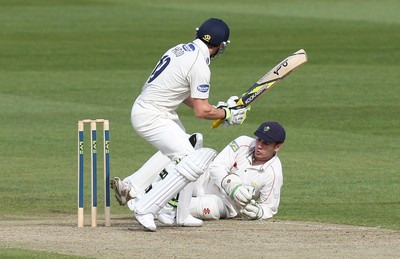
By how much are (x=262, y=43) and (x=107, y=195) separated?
52.3ft

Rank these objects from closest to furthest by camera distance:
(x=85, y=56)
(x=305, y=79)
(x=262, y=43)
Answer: (x=305, y=79), (x=85, y=56), (x=262, y=43)

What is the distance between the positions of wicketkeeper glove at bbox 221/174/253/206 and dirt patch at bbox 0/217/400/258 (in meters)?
0.21

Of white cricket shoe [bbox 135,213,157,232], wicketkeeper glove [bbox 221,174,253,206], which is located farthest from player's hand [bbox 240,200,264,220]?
white cricket shoe [bbox 135,213,157,232]

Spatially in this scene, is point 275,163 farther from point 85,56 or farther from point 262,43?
point 262,43

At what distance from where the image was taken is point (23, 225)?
9797 millimetres

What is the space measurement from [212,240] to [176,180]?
0.61m

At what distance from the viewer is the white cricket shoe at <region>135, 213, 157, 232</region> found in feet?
30.6

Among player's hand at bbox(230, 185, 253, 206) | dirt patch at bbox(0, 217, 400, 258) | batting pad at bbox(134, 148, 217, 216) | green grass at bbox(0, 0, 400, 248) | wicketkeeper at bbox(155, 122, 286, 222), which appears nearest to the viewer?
dirt patch at bbox(0, 217, 400, 258)

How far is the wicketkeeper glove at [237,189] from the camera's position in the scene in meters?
9.88

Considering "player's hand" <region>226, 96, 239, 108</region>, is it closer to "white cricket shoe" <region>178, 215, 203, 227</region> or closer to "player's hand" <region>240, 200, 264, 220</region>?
"player's hand" <region>240, 200, 264, 220</region>

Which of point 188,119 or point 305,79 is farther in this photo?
point 305,79

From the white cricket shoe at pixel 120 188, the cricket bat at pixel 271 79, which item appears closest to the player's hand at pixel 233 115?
the cricket bat at pixel 271 79

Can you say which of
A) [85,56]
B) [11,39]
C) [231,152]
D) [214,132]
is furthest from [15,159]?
[11,39]

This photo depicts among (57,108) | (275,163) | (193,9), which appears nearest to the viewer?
(275,163)
